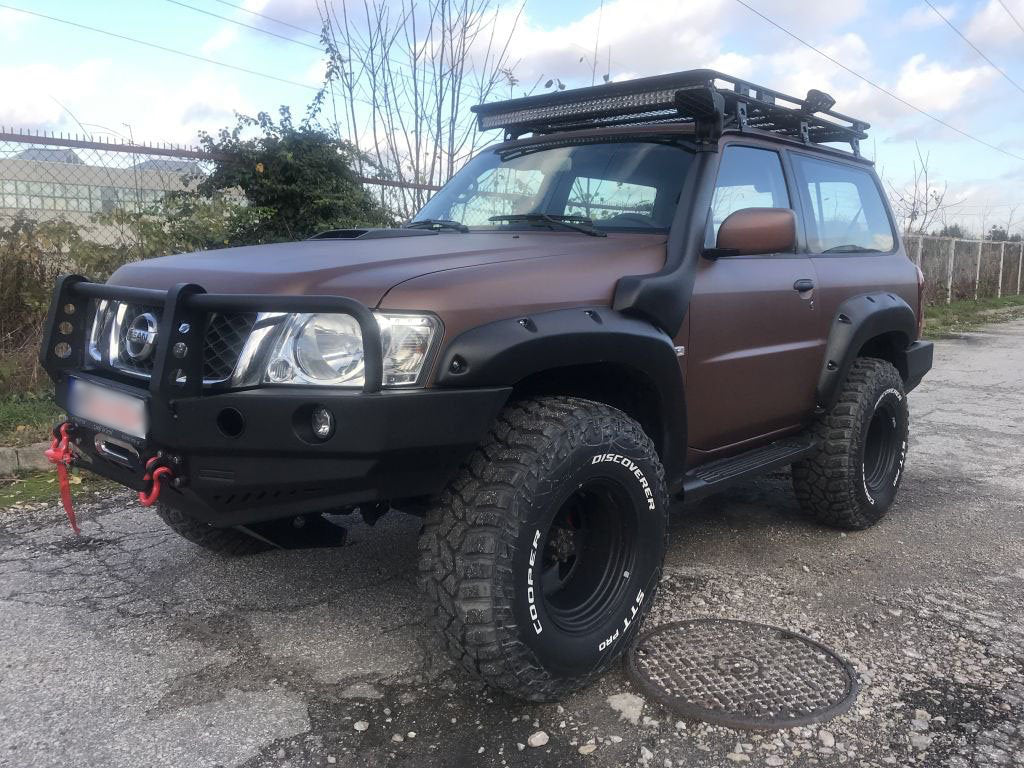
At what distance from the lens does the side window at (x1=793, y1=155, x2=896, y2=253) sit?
4.10 metres

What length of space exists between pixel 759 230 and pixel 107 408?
2192 millimetres

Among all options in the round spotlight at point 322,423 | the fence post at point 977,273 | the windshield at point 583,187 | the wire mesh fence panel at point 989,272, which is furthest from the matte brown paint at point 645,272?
the wire mesh fence panel at point 989,272

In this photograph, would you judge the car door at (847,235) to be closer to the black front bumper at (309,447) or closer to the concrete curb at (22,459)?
the black front bumper at (309,447)

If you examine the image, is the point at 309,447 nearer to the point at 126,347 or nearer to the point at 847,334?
the point at 126,347

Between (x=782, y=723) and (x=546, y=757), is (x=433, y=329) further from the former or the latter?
(x=782, y=723)

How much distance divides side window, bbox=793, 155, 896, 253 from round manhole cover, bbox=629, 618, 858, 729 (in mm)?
1865

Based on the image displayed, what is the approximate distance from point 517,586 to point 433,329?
744mm

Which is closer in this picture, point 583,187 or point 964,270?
point 583,187

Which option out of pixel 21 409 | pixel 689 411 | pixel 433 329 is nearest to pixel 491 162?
pixel 689 411

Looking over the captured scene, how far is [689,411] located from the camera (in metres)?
3.28

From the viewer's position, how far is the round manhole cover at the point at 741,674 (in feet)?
8.35

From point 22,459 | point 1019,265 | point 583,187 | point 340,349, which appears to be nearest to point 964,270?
point 1019,265

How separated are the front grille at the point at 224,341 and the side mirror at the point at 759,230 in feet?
5.58

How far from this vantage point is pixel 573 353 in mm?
2582
